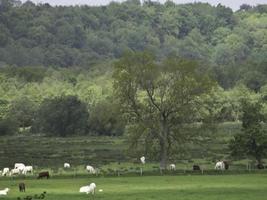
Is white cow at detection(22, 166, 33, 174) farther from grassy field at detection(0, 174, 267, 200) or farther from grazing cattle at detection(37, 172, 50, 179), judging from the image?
grazing cattle at detection(37, 172, 50, 179)

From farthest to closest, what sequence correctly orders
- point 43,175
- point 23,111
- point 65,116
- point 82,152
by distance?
point 23,111
point 65,116
point 82,152
point 43,175

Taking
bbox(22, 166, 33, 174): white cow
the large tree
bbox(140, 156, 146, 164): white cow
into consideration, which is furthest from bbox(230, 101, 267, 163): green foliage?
bbox(22, 166, 33, 174): white cow

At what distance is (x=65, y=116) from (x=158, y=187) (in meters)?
92.7

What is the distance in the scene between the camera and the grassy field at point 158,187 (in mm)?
46875

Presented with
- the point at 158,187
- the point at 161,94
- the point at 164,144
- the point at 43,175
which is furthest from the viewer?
the point at 161,94

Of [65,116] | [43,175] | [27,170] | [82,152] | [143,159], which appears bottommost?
[43,175]

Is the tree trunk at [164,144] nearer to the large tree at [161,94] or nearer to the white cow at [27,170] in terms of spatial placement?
the large tree at [161,94]

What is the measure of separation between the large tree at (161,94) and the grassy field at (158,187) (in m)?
11.9

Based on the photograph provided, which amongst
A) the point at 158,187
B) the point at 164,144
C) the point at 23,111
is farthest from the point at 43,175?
the point at 23,111

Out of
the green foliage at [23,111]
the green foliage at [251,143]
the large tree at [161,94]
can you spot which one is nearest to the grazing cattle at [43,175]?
the large tree at [161,94]

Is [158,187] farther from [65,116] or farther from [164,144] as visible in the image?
[65,116]

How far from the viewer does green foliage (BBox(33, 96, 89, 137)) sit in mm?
146875

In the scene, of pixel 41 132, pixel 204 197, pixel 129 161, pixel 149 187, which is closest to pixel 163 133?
pixel 129 161

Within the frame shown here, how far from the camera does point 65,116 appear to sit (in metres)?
146
